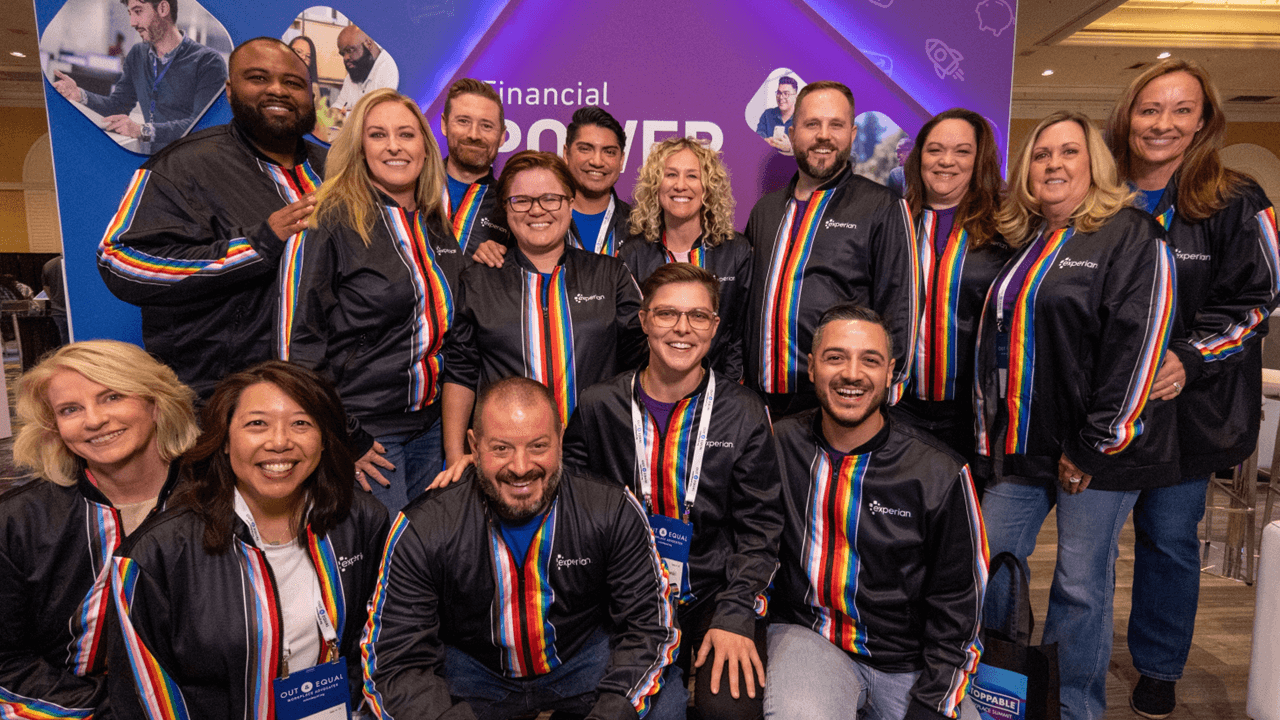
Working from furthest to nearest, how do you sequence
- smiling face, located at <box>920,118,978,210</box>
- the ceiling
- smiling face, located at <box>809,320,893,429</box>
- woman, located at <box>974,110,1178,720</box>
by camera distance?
1. the ceiling
2. smiling face, located at <box>920,118,978,210</box>
3. woman, located at <box>974,110,1178,720</box>
4. smiling face, located at <box>809,320,893,429</box>

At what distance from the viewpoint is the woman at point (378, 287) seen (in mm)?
2301

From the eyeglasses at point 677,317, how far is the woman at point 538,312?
0.34 meters

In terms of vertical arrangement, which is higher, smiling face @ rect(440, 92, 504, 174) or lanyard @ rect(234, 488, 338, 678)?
smiling face @ rect(440, 92, 504, 174)

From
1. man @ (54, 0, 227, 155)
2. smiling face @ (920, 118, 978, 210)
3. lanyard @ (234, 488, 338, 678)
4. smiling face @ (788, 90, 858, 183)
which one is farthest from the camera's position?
man @ (54, 0, 227, 155)

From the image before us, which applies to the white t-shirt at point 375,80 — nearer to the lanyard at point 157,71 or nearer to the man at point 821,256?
the lanyard at point 157,71

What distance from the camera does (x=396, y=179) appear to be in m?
2.46

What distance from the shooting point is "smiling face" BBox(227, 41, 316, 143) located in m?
2.51

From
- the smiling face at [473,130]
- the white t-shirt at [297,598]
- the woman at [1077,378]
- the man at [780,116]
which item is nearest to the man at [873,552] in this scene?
the woman at [1077,378]

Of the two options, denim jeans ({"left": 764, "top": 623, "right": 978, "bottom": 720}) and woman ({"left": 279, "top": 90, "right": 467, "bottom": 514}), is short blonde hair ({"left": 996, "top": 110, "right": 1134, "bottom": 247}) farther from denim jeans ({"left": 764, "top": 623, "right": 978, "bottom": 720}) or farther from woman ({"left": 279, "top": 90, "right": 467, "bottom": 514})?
woman ({"left": 279, "top": 90, "right": 467, "bottom": 514})

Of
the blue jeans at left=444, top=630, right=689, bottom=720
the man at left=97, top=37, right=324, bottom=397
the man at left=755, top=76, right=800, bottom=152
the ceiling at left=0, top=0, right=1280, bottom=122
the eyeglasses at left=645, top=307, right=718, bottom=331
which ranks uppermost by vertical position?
the ceiling at left=0, top=0, right=1280, bottom=122

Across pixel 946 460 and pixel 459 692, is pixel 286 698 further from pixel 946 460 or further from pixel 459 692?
pixel 946 460

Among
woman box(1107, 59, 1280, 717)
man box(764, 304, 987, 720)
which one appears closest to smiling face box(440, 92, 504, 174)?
man box(764, 304, 987, 720)

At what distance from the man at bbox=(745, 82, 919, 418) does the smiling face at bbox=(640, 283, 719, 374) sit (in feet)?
2.07

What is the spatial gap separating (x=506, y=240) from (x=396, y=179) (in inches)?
22.0
